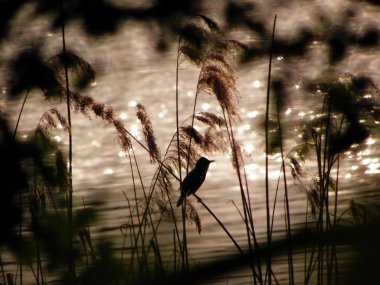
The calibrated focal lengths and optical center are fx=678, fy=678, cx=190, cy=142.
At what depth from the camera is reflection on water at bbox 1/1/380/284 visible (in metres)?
2.69

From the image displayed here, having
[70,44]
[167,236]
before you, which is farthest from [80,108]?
[70,44]

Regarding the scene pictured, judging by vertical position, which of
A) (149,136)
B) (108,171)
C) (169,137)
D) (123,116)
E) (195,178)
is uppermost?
(123,116)

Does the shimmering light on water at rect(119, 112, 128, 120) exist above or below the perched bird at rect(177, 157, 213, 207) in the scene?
above

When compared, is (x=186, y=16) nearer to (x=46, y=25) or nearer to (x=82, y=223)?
(x=46, y=25)

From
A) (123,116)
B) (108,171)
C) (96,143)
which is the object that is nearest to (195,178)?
(108,171)

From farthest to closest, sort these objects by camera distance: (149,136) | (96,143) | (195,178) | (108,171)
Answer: (96,143) < (108,171) < (195,178) < (149,136)

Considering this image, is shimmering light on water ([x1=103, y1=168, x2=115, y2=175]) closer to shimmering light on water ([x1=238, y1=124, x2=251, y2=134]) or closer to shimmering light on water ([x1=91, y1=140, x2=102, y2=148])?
shimmering light on water ([x1=91, y1=140, x2=102, y2=148])

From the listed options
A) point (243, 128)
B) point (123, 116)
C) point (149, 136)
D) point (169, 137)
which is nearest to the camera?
point (149, 136)

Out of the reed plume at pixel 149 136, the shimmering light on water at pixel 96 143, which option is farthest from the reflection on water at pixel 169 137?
the reed plume at pixel 149 136

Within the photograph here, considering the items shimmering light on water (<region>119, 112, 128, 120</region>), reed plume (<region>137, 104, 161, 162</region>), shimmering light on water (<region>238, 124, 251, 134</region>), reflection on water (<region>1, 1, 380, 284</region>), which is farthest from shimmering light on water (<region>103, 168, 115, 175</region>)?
reed plume (<region>137, 104, 161, 162</region>)

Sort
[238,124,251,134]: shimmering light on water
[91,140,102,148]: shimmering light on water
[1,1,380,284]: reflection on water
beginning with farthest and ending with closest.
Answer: [91,140,102,148]: shimmering light on water
[238,124,251,134]: shimmering light on water
[1,1,380,284]: reflection on water

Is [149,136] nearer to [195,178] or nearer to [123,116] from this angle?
[195,178]

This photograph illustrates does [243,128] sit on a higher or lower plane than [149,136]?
higher

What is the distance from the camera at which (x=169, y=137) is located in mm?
9695
